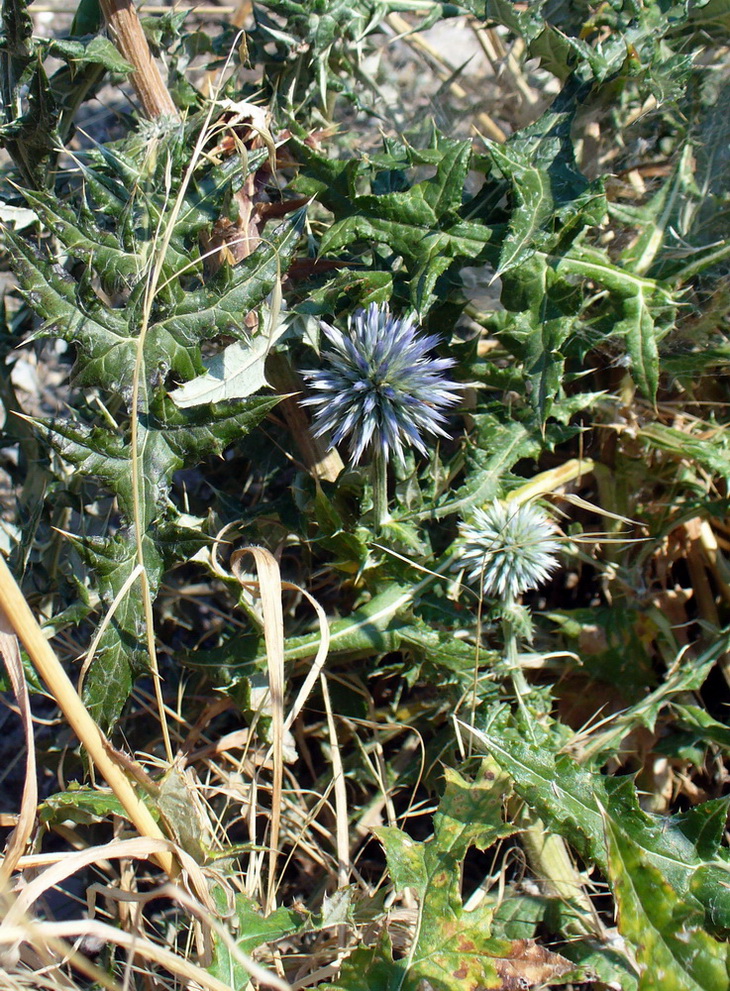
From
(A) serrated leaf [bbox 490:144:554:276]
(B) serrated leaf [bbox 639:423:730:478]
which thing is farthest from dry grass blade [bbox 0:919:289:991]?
(B) serrated leaf [bbox 639:423:730:478]

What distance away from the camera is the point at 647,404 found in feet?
6.91

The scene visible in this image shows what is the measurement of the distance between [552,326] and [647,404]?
561 millimetres

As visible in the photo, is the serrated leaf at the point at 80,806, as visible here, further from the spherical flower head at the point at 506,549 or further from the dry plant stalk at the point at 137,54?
the dry plant stalk at the point at 137,54

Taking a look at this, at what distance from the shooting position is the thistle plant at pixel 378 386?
5.32ft

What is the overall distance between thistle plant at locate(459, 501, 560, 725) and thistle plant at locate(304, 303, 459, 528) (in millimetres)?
237

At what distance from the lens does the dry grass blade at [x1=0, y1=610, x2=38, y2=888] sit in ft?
4.34

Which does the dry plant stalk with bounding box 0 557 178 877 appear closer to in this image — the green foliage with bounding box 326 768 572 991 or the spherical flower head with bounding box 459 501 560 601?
the green foliage with bounding box 326 768 572 991

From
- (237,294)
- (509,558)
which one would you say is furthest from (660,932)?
(237,294)

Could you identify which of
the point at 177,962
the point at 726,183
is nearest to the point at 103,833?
the point at 177,962

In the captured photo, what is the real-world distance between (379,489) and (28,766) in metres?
0.82

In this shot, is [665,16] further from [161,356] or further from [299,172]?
[161,356]

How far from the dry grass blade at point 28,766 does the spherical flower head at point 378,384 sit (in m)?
0.67

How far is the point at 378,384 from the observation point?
1.63m

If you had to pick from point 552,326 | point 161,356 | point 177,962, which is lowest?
point 177,962
